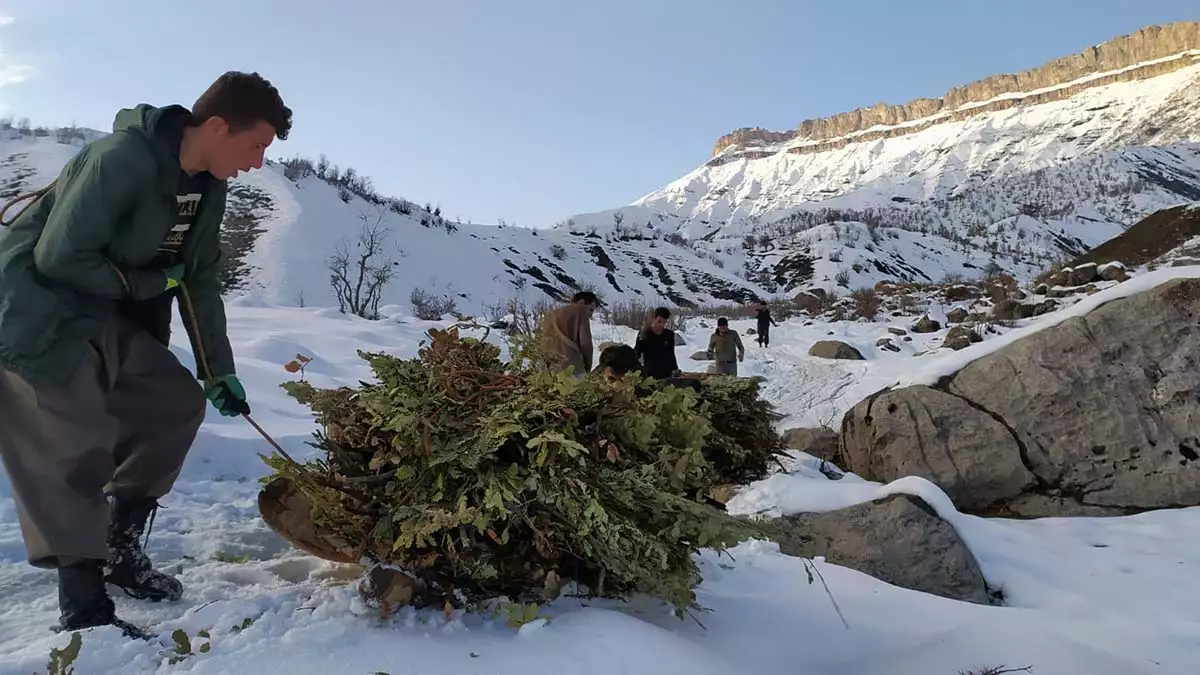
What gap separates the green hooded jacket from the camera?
170cm

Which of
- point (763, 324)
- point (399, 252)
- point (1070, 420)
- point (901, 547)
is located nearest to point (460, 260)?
point (399, 252)

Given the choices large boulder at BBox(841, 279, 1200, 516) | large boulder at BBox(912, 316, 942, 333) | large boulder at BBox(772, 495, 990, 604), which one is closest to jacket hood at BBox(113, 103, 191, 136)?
large boulder at BBox(772, 495, 990, 604)

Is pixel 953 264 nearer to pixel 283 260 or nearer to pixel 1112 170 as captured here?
pixel 283 260

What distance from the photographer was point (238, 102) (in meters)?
1.90

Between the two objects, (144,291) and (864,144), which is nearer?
(144,291)

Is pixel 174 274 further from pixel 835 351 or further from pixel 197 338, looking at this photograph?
pixel 835 351

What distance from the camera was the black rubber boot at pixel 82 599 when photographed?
175 centimetres

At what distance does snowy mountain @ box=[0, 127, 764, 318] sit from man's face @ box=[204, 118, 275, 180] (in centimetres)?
1781

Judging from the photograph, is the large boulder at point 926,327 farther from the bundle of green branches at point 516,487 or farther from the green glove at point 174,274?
the green glove at point 174,274

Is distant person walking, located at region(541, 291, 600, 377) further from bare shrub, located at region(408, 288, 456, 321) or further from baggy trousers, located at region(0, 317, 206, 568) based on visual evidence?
bare shrub, located at region(408, 288, 456, 321)

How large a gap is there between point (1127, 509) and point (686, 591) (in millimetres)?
4797

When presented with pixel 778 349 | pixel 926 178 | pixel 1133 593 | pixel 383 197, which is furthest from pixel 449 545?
pixel 926 178

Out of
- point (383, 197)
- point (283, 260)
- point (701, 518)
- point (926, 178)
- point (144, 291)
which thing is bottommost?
point (701, 518)

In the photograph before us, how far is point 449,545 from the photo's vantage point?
179 centimetres
